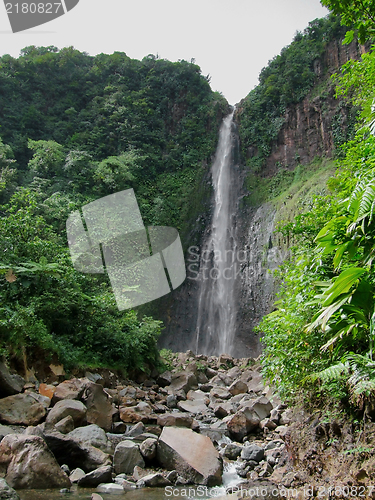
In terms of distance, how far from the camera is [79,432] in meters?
4.54

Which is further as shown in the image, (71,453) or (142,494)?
(71,453)

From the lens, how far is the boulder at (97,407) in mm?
Answer: 5367

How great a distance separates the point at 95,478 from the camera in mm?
3615

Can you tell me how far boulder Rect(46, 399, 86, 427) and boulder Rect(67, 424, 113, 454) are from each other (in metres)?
0.27

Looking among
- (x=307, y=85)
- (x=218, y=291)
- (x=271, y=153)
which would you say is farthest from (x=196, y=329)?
(x=307, y=85)

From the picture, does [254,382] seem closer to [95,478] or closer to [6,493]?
[95,478]

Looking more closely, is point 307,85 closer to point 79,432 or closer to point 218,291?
point 218,291

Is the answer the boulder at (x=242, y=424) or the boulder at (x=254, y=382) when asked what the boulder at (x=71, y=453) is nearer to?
the boulder at (x=242, y=424)

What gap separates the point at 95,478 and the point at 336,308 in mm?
3051

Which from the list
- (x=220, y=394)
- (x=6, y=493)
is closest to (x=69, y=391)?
(x=6, y=493)

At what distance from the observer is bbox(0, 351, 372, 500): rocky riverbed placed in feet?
11.3

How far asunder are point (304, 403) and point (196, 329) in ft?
47.1

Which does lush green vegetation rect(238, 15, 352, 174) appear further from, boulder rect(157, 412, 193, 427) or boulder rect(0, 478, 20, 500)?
boulder rect(0, 478, 20, 500)

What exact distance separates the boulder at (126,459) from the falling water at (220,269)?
1317cm
